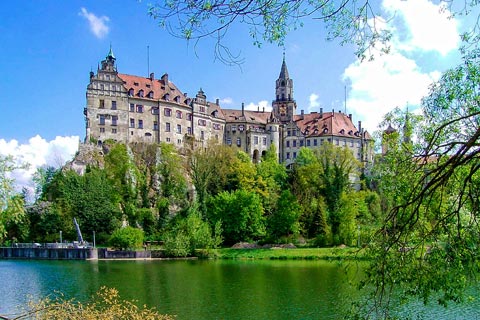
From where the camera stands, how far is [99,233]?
5406cm

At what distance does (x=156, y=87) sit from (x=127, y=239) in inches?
1245

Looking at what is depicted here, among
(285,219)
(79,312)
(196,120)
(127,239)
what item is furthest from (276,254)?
(196,120)

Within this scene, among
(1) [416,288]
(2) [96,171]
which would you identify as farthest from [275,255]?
(1) [416,288]

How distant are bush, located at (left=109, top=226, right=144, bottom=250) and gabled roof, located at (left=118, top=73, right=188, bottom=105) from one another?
2683cm

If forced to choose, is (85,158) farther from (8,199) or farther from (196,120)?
(8,199)

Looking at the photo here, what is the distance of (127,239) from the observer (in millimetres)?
47688

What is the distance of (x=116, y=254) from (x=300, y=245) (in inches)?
716

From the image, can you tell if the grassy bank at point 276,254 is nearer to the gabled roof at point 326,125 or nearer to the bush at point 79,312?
the bush at point 79,312

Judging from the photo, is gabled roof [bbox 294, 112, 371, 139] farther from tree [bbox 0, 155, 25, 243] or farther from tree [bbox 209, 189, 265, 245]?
tree [bbox 0, 155, 25, 243]

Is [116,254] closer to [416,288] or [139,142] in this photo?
[139,142]

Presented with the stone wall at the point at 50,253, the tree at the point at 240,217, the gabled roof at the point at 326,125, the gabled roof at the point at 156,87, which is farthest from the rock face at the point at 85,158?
the gabled roof at the point at 326,125

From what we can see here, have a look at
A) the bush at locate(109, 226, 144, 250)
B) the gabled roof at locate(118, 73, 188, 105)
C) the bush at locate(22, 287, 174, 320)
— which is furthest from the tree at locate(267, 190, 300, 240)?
the bush at locate(22, 287, 174, 320)

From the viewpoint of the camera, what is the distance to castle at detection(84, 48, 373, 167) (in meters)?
66.7

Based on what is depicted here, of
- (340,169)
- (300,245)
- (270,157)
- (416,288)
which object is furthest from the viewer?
(270,157)
